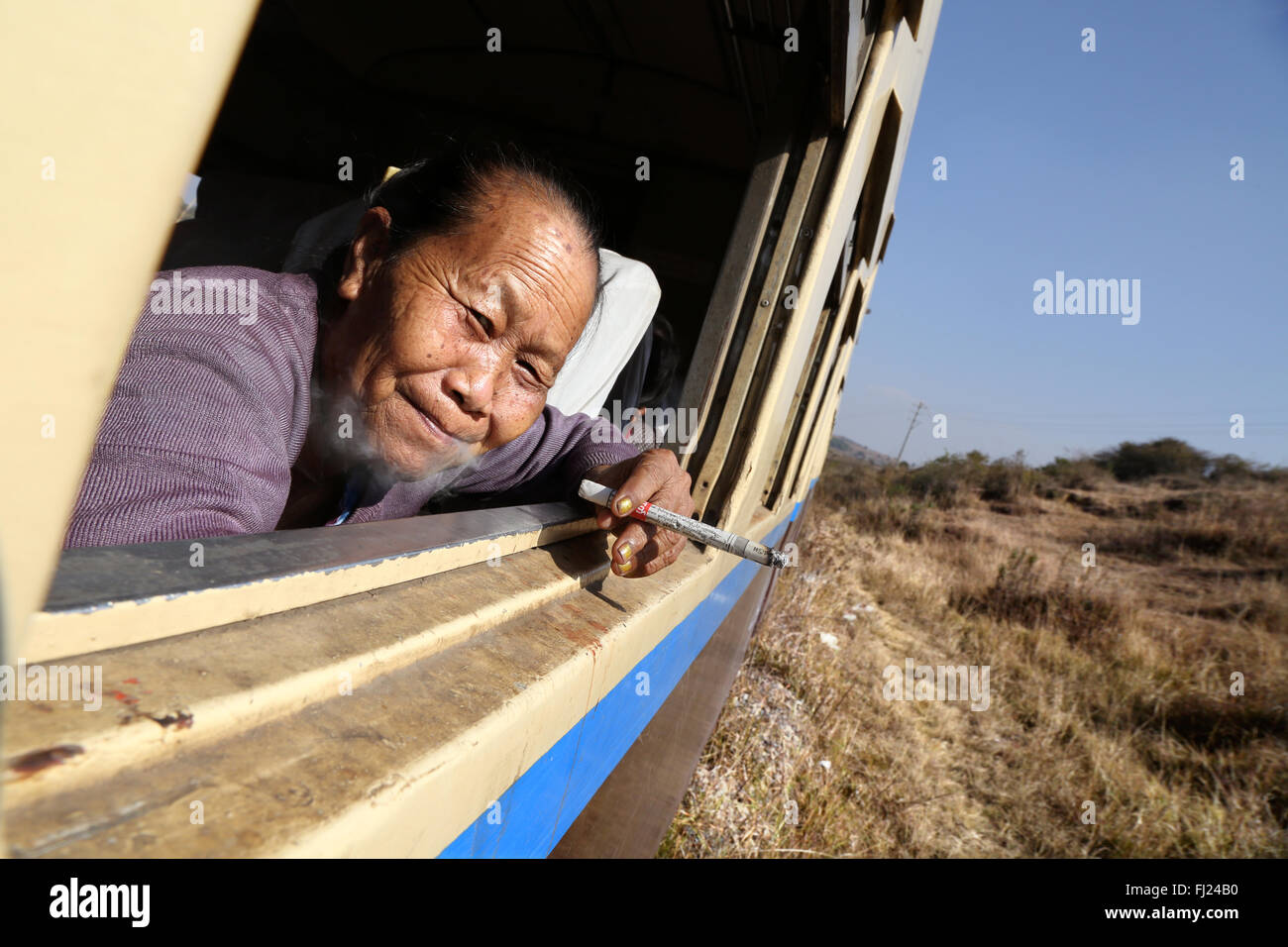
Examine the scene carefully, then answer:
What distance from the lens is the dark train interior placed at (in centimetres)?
258

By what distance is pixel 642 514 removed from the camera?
1208 mm

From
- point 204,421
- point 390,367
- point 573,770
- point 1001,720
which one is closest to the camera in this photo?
point 204,421

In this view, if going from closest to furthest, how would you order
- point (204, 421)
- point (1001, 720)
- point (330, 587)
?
point (330, 587), point (204, 421), point (1001, 720)

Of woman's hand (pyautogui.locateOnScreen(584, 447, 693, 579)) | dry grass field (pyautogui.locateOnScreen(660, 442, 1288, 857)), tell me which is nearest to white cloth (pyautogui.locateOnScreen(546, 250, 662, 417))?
woman's hand (pyautogui.locateOnScreen(584, 447, 693, 579))

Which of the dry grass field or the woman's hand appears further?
the dry grass field

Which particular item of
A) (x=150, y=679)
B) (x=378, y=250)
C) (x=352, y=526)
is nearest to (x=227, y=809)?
(x=150, y=679)

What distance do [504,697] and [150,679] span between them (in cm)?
28

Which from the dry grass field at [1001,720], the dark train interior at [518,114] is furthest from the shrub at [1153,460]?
the dark train interior at [518,114]

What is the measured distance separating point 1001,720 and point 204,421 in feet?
20.3

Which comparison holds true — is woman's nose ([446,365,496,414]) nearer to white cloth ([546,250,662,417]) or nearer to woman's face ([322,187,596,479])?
woman's face ([322,187,596,479])

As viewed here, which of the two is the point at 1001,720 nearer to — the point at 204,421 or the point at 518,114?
the point at 518,114

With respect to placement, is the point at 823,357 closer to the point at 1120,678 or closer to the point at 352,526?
the point at 352,526

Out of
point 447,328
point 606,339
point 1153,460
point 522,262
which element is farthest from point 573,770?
point 1153,460

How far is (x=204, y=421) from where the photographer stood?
80 cm
